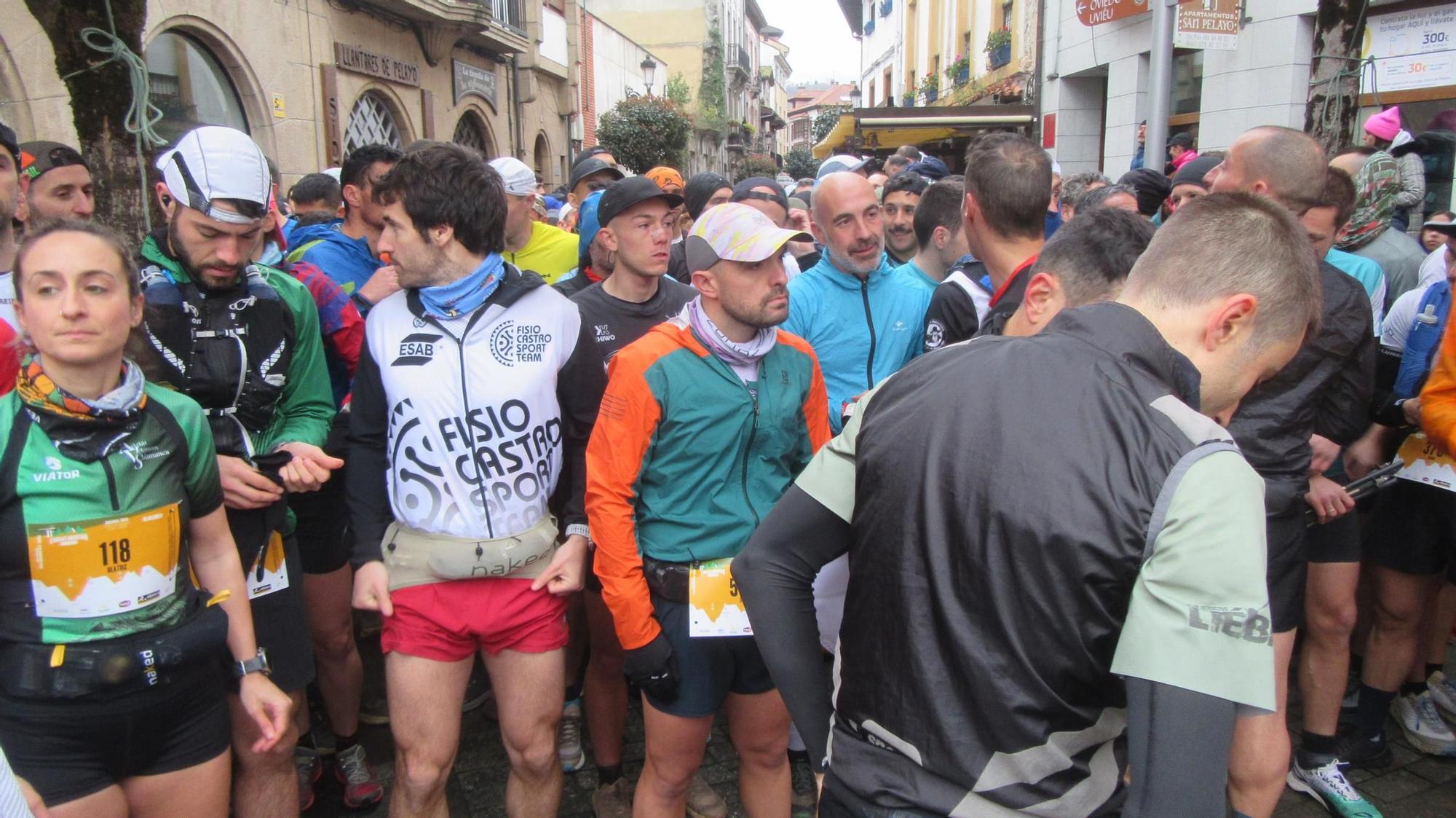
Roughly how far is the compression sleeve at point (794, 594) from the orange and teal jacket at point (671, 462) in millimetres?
991

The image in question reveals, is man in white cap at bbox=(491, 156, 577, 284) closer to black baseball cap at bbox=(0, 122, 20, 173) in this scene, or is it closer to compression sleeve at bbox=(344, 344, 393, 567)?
black baseball cap at bbox=(0, 122, 20, 173)

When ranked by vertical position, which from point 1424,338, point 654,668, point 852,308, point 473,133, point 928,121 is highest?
point 473,133

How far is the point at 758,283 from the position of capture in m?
2.68

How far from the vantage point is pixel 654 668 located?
99.9 inches

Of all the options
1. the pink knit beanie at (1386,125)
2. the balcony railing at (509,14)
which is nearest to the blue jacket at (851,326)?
the pink knit beanie at (1386,125)

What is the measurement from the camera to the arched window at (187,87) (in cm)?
1005

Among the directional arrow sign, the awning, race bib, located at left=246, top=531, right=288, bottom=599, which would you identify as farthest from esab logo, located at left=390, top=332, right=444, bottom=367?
the awning

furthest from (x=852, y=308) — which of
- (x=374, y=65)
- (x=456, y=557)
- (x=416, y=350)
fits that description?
(x=374, y=65)

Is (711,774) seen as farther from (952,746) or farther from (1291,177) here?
(1291,177)

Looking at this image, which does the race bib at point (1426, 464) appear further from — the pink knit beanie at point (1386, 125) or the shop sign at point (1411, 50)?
the shop sign at point (1411, 50)

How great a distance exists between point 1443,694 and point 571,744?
3.62 m

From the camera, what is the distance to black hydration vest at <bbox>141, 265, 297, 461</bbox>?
2.58m

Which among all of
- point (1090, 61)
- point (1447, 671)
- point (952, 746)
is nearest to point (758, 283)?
point (952, 746)

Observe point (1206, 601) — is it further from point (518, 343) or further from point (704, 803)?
point (704, 803)
